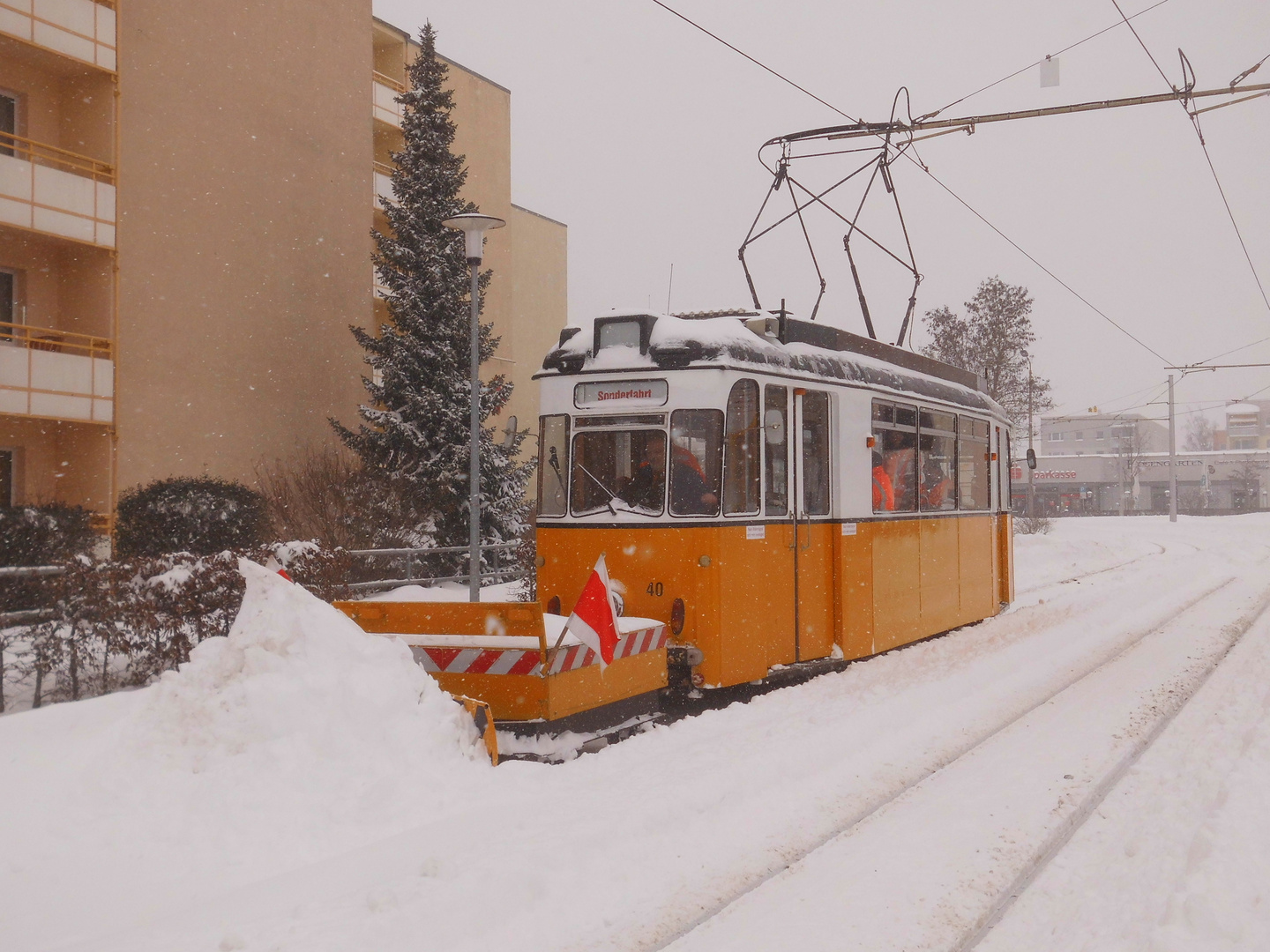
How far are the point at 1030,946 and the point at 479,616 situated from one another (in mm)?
4570

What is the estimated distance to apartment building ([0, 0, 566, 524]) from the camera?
16859 millimetres

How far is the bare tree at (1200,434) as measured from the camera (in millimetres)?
145625

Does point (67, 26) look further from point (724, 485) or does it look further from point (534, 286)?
point (534, 286)

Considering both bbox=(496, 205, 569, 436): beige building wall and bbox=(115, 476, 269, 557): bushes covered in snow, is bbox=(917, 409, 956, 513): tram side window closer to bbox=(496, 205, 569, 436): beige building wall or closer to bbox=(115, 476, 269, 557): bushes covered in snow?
bbox=(115, 476, 269, 557): bushes covered in snow

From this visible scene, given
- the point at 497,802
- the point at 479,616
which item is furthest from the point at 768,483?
the point at 497,802

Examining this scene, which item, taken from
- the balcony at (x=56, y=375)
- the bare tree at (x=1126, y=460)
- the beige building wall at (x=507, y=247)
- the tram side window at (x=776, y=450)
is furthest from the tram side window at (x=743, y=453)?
the bare tree at (x=1126, y=460)

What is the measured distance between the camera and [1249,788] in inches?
228

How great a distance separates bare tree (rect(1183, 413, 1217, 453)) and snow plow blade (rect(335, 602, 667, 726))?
156 metres

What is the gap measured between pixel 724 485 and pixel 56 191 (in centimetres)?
1366

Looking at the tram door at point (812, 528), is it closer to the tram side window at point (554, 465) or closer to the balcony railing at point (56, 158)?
the tram side window at point (554, 465)

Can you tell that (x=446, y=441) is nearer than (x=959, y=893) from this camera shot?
No

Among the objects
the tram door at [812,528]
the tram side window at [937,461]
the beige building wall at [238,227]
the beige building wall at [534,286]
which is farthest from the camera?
the beige building wall at [534,286]

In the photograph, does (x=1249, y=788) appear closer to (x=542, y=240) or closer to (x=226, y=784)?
(x=226, y=784)

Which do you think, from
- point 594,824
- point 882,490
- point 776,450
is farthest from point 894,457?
point 594,824
